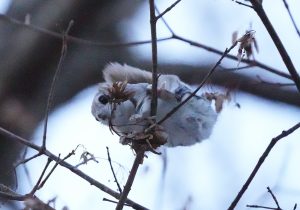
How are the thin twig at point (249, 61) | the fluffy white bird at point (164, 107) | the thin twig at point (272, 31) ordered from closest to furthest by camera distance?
the thin twig at point (272, 31) → the thin twig at point (249, 61) → the fluffy white bird at point (164, 107)

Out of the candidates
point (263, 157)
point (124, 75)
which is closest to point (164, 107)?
point (124, 75)

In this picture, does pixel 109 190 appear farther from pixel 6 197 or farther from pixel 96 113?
pixel 96 113

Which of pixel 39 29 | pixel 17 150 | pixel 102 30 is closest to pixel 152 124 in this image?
pixel 39 29

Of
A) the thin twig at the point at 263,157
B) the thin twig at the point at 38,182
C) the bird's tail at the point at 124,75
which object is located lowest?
the thin twig at the point at 38,182

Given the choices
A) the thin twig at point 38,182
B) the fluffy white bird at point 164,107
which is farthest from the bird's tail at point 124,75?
the thin twig at point 38,182

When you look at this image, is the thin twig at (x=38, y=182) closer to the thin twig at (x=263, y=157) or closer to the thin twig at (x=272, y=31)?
the thin twig at (x=263, y=157)

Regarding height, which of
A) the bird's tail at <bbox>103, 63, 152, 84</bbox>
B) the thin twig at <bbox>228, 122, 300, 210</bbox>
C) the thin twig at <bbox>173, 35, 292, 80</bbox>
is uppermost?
the thin twig at <bbox>173, 35, 292, 80</bbox>

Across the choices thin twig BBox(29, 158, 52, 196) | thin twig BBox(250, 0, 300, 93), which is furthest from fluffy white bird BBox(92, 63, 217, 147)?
thin twig BBox(250, 0, 300, 93)

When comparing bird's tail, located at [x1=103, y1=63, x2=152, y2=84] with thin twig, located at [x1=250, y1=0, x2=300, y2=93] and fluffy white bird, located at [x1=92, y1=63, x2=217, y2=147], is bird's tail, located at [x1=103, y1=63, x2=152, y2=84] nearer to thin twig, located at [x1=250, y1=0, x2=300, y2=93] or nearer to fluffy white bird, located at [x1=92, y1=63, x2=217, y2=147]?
fluffy white bird, located at [x1=92, y1=63, x2=217, y2=147]
